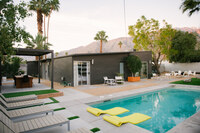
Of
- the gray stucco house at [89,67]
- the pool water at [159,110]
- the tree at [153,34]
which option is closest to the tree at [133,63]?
the gray stucco house at [89,67]

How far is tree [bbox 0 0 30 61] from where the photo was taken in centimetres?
337

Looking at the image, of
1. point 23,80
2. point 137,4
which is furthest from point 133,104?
point 137,4

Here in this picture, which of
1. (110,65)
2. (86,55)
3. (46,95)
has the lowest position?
(46,95)

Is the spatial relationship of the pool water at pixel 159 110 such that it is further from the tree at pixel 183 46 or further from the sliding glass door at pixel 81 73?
the tree at pixel 183 46

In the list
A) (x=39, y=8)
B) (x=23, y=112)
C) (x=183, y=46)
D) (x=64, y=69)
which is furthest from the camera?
(x=183, y=46)

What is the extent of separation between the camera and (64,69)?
44.6ft

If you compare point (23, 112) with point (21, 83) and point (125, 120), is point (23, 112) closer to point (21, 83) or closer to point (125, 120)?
point (125, 120)

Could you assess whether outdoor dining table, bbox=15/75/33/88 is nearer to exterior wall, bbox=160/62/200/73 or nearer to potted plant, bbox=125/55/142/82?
potted plant, bbox=125/55/142/82

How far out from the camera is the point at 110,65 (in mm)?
14352

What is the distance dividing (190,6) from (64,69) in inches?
608

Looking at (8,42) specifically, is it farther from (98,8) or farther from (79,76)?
(98,8)

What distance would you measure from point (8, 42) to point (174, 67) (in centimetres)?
3143

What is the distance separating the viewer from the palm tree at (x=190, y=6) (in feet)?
44.6

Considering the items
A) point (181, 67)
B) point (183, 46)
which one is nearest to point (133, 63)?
point (181, 67)
